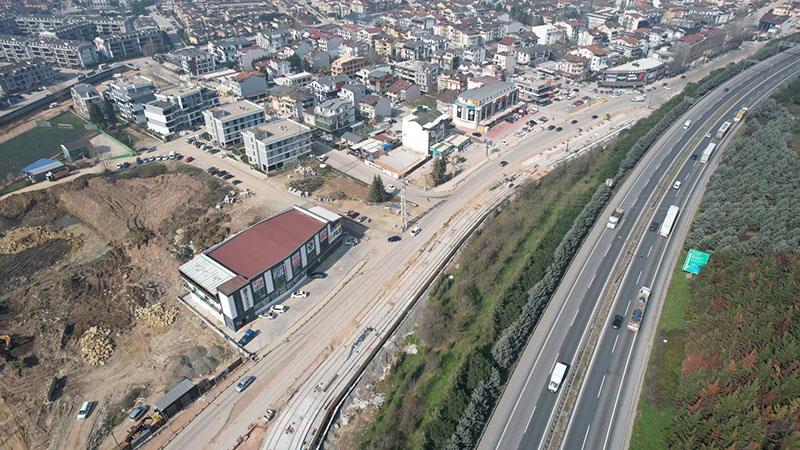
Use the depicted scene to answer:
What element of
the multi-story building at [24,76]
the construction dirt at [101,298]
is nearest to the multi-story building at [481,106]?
the construction dirt at [101,298]

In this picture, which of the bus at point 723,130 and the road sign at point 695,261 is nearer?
the road sign at point 695,261

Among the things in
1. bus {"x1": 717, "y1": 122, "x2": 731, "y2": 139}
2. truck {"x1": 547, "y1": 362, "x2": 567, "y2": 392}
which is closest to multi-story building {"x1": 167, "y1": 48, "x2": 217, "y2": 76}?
truck {"x1": 547, "y1": 362, "x2": 567, "y2": 392}

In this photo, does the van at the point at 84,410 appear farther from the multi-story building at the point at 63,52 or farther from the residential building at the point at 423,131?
the multi-story building at the point at 63,52

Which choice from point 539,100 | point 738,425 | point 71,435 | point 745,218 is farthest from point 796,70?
point 71,435

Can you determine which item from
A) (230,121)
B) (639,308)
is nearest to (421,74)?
(230,121)

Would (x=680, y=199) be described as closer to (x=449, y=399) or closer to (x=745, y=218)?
(x=745, y=218)
